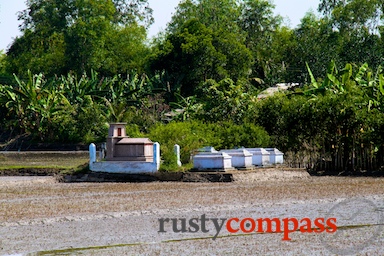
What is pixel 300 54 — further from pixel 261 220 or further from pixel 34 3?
pixel 261 220

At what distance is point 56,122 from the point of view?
53.0 meters

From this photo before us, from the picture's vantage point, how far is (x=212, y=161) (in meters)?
25.6

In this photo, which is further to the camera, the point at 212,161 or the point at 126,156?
the point at 126,156

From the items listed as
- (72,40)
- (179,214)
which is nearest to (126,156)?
(179,214)

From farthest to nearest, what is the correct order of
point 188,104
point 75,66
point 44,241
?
point 75,66
point 188,104
point 44,241

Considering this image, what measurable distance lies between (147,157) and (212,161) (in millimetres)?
2514

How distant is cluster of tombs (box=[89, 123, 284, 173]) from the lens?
25906 millimetres

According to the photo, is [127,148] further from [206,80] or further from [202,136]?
[206,80]

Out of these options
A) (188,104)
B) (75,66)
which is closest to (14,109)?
(188,104)

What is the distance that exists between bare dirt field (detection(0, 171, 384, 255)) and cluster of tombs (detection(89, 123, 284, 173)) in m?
1.02

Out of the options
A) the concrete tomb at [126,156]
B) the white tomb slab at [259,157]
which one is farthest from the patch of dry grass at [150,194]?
the white tomb slab at [259,157]

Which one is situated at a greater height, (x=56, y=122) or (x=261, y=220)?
(x=56, y=122)

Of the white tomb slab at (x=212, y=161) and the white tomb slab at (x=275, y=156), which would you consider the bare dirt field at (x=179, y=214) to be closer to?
the white tomb slab at (x=212, y=161)

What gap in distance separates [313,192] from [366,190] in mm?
1611
